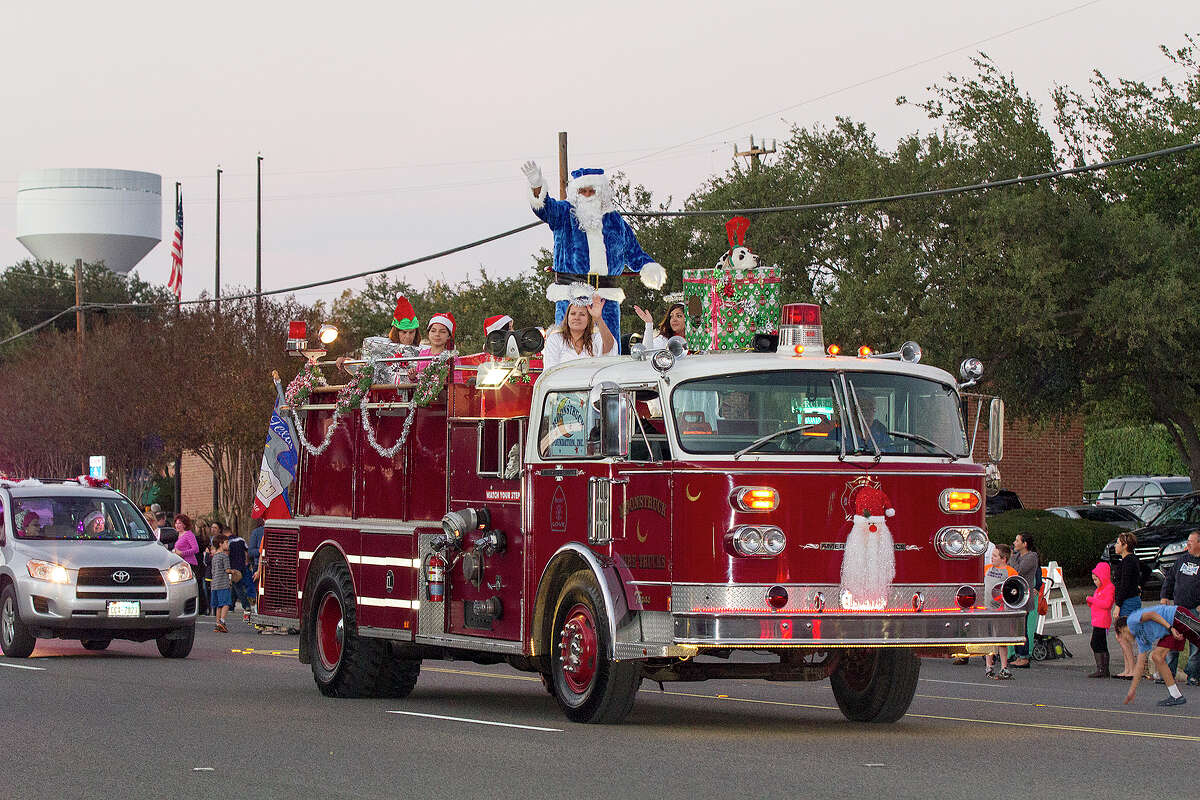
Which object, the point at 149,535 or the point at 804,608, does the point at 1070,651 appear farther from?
the point at 804,608

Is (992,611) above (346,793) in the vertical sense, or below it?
above

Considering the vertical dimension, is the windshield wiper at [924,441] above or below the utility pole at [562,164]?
below

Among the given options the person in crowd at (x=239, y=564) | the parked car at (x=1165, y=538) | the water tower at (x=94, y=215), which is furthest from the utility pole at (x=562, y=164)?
the water tower at (x=94, y=215)

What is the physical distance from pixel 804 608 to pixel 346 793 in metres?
3.64

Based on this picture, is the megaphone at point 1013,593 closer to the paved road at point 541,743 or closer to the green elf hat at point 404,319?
the paved road at point 541,743

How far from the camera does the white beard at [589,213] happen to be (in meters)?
16.2

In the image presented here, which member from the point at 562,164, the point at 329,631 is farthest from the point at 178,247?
the point at 329,631

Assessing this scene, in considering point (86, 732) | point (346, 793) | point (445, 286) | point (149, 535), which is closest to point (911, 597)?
point (346, 793)

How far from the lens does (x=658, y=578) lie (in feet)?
41.2

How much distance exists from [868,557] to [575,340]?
3722 millimetres

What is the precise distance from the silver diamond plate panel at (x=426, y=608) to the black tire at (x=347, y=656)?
1220 millimetres

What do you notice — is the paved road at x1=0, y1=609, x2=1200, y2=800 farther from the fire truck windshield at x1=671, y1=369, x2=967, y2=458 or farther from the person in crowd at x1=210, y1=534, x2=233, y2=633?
the person in crowd at x1=210, y1=534, x2=233, y2=633

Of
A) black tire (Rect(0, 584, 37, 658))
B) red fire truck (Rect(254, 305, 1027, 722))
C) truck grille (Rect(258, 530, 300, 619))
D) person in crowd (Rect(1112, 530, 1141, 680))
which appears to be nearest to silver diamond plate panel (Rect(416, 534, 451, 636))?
red fire truck (Rect(254, 305, 1027, 722))

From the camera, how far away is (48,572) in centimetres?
2105
